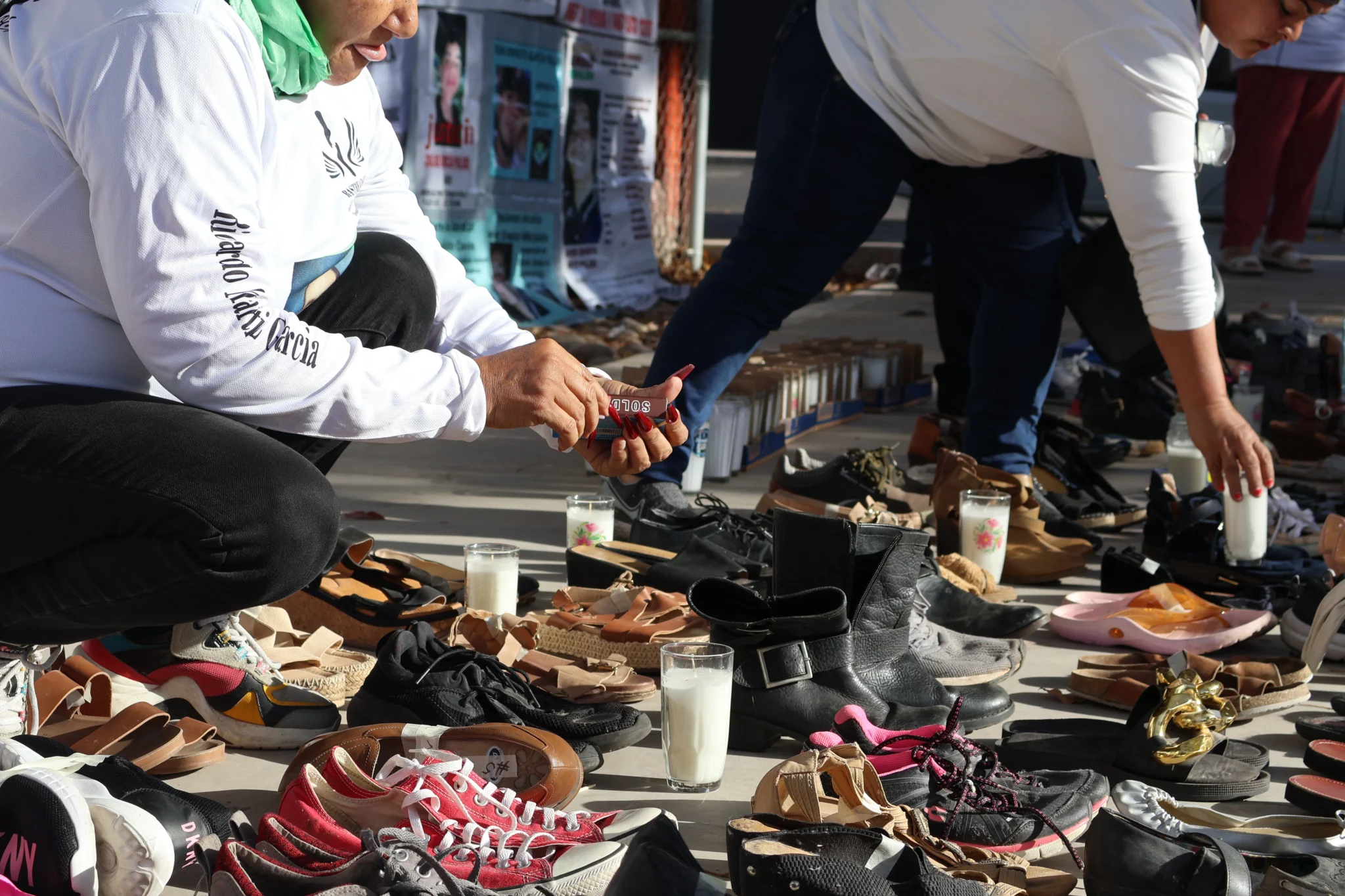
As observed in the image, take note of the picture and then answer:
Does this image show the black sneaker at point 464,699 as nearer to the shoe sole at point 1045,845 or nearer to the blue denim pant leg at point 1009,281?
the shoe sole at point 1045,845

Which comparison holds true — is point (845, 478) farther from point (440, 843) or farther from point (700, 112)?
point (700, 112)

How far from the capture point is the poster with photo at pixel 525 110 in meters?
7.94

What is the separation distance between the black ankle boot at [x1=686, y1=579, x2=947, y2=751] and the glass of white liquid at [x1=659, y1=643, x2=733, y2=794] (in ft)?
0.47

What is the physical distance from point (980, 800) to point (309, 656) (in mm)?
1334

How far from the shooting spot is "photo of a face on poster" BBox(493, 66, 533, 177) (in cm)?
795

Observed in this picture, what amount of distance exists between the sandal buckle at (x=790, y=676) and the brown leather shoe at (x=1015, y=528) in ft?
4.80

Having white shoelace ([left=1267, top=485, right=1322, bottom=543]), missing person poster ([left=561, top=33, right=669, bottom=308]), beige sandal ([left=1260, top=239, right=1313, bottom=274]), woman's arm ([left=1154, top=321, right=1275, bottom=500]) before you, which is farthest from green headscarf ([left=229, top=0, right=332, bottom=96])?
beige sandal ([left=1260, top=239, right=1313, bottom=274])

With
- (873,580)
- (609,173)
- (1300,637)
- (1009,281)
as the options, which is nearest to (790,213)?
(1009,281)

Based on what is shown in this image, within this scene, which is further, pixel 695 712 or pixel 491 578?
pixel 491 578

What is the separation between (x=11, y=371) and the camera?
6.60 feet

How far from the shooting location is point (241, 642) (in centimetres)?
257

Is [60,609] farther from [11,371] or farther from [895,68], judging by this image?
[895,68]

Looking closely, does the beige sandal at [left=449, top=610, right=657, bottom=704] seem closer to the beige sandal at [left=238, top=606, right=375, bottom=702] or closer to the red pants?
the beige sandal at [left=238, top=606, right=375, bottom=702]

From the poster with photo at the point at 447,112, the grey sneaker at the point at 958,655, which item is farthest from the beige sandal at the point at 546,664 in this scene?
the poster with photo at the point at 447,112
